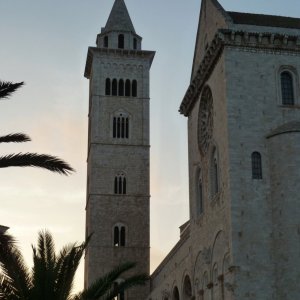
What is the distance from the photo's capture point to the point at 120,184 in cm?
5756

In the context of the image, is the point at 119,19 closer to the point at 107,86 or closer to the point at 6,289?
the point at 107,86

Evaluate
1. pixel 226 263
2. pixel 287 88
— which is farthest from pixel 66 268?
pixel 287 88

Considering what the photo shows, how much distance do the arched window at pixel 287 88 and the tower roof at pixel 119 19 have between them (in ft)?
112

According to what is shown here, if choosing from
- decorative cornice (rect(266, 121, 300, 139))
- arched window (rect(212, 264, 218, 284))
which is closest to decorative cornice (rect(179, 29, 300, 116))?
decorative cornice (rect(266, 121, 300, 139))

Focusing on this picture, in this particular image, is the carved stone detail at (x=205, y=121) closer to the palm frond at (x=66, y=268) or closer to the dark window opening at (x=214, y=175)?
the dark window opening at (x=214, y=175)

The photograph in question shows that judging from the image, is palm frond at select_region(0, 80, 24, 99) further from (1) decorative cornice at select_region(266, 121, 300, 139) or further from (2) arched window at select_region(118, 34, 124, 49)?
(2) arched window at select_region(118, 34, 124, 49)

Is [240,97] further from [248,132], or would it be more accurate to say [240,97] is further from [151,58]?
[151,58]

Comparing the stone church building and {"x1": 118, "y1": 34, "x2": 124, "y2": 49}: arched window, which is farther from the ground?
{"x1": 118, "y1": 34, "x2": 124, "y2": 49}: arched window

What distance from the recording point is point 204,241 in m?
32.3

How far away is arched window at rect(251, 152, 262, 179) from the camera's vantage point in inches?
1110

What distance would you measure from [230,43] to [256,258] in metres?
9.66

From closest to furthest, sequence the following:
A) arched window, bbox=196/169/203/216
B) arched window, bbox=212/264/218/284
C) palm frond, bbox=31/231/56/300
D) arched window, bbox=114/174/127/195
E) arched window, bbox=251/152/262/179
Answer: palm frond, bbox=31/231/56/300
arched window, bbox=251/152/262/179
arched window, bbox=212/264/218/284
arched window, bbox=196/169/203/216
arched window, bbox=114/174/127/195

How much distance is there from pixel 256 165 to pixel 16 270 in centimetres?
1290

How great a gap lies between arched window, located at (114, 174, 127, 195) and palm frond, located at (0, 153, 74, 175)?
39977 millimetres
